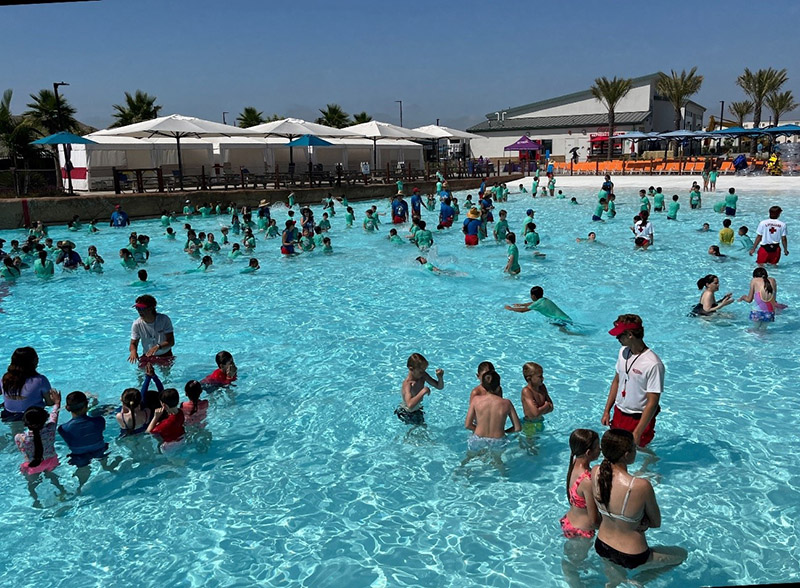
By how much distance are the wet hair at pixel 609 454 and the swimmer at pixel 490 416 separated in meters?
1.87

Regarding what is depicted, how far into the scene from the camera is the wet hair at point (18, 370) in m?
A: 6.10

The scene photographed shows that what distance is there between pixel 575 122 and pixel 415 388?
5167cm

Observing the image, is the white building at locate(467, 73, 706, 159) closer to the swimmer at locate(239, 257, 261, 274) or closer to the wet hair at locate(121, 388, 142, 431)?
the swimmer at locate(239, 257, 261, 274)

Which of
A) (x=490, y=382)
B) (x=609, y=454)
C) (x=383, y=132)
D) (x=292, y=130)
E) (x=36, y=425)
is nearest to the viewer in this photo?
(x=609, y=454)

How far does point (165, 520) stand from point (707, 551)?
176 inches

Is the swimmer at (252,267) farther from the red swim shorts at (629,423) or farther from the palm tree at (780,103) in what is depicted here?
the palm tree at (780,103)

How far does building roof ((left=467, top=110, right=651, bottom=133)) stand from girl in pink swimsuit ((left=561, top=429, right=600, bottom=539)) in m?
51.9

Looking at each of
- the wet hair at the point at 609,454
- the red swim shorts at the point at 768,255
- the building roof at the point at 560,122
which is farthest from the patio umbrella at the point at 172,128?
the building roof at the point at 560,122

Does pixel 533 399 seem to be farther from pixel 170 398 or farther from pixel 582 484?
pixel 170 398

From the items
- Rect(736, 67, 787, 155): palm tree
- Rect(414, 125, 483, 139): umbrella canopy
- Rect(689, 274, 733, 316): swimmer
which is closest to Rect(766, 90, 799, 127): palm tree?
Rect(736, 67, 787, 155): palm tree

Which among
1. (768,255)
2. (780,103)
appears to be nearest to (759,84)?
(780,103)

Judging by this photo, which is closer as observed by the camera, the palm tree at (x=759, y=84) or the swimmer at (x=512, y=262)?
the swimmer at (x=512, y=262)

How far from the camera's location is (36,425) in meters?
5.39

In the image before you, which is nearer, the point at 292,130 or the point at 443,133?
the point at 292,130
